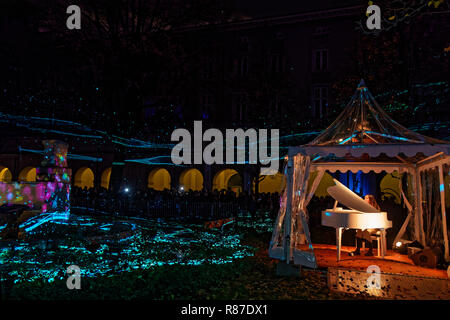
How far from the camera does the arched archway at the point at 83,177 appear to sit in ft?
101

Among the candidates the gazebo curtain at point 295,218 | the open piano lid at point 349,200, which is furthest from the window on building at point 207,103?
the gazebo curtain at point 295,218

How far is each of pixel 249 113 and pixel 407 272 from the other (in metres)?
15.3

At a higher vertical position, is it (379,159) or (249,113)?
(249,113)

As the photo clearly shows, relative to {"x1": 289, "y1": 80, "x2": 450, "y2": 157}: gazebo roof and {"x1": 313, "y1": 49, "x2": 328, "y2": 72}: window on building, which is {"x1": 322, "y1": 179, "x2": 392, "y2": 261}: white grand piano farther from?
{"x1": 313, "y1": 49, "x2": 328, "y2": 72}: window on building

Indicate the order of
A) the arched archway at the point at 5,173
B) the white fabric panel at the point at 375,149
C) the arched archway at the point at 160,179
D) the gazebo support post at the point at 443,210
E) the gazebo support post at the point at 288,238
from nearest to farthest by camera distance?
the gazebo support post at the point at 288,238, the white fabric panel at the point at 375,149, the gazebo support post at the point at 443,210, the arched archway at the point at 160,179, the arched archway at the point at 5,173

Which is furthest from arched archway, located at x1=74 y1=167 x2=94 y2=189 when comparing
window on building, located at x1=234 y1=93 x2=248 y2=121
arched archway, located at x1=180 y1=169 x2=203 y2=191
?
window on building, located at x1=234 y1=93 x2=248 y2=121

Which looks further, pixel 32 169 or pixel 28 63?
pixel 32 169

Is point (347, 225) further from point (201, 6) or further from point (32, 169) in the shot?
point (32, 169)

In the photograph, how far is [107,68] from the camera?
16500 mm

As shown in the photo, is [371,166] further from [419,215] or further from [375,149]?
[375,149]

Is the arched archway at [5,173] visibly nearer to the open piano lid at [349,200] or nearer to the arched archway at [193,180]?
the arched archway at [193,180]

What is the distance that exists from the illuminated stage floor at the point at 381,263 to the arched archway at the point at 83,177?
85.8ft

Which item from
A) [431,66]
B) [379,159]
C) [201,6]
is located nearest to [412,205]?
[379,159]

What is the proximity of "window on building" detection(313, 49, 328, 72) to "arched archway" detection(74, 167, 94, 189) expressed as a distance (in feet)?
68.3
